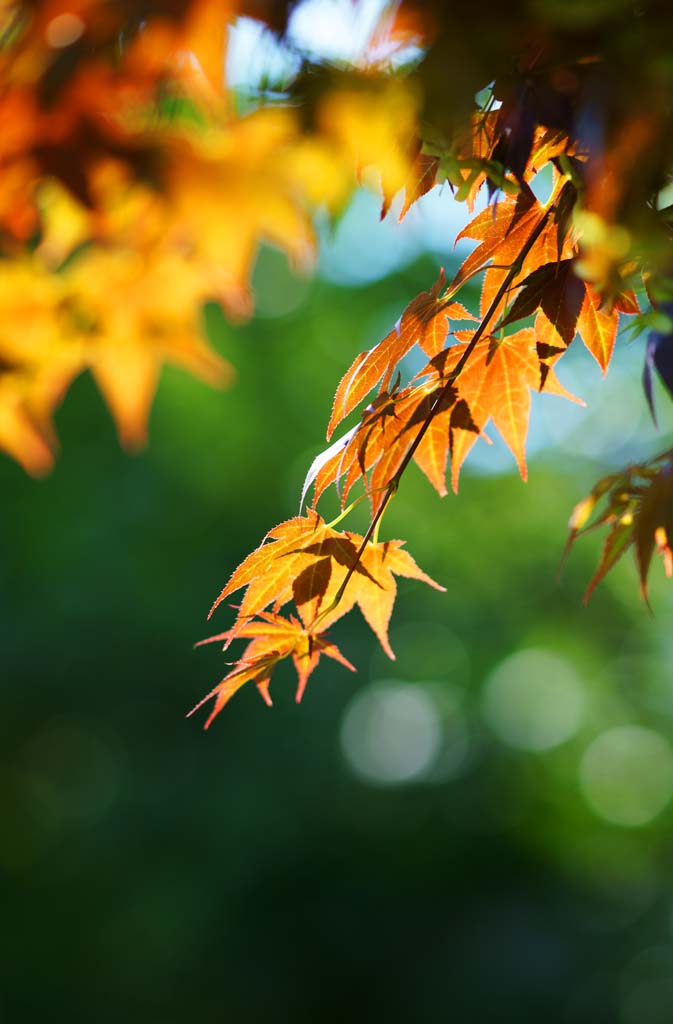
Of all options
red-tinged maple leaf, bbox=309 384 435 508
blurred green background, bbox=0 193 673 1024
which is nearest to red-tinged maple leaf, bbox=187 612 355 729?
red-tinged maple leaf, bbox=309 384 435 508

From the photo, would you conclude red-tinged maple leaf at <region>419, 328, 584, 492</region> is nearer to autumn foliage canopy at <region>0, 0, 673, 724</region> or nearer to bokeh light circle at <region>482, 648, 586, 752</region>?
autumn foliage canopy at <region>0, 0, 673, 724</region>

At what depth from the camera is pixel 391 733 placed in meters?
7.18

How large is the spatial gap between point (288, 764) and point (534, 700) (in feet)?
10.1

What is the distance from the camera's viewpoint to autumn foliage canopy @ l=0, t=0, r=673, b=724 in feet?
1.69

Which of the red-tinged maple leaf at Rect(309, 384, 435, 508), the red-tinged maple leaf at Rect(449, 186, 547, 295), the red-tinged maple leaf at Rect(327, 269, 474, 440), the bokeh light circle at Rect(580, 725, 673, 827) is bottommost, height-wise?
the bokeh light circle at Rect(580, 725, 673, 827)

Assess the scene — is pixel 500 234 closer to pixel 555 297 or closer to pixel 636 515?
pixel 555 297

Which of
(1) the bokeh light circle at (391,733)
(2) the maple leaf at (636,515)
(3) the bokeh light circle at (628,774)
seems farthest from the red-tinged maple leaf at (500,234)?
(3) the bokeh light circle at (628,774)

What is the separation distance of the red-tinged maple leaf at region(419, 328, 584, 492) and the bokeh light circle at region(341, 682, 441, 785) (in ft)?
18.2

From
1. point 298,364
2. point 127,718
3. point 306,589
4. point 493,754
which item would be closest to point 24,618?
point 127,718

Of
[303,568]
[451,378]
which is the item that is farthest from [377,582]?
[451,378]

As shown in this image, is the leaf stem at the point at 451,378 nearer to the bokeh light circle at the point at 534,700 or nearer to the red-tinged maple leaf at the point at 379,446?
the red-tinged maple leaf at the point at 379,446

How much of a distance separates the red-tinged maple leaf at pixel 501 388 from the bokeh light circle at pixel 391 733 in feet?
18.2

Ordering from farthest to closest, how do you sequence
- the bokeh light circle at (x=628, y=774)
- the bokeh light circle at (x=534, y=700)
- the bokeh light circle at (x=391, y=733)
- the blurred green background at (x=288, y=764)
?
the bokeh light circle at (x=628, y=774)
the bokeh light circle at (x=534, y=700)
the bokeh light circle at (x=391, y=733)
the blurred green background at (x=288, y=764)

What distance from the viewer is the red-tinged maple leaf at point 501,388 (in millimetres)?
929
